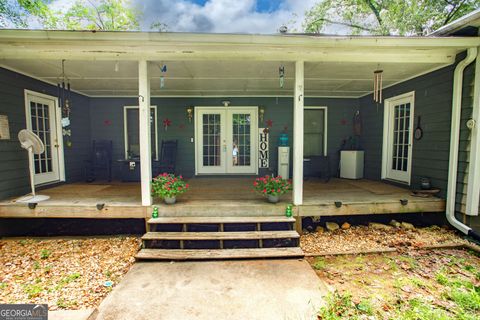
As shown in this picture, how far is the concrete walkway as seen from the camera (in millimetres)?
1884

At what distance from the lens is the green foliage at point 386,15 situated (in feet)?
26.2

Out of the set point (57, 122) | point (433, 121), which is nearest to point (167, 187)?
point (57, 122)

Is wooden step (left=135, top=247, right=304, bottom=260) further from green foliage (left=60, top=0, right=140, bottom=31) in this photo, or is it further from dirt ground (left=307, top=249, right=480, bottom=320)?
green foliage (left=60, top=0, right=140, bottom=31)

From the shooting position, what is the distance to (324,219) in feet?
13.5

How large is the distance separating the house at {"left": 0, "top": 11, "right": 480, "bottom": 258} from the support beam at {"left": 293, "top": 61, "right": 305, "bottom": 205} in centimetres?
2

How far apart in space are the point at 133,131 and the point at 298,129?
A: 4.74m

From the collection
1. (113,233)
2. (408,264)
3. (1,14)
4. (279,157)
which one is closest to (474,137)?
(408,264)

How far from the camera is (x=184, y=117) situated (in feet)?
19.9

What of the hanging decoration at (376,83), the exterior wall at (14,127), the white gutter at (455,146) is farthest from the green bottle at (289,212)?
the exterior wall at (14,127)

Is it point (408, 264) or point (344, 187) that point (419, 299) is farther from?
point (344, 187)

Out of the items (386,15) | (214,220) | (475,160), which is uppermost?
(386,15)

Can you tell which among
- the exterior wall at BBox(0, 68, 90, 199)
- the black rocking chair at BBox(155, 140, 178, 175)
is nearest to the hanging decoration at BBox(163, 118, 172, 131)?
the black rocking chair at BBox(155, 140, 178, 175)

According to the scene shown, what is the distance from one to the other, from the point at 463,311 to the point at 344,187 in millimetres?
2976

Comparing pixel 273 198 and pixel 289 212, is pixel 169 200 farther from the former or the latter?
pixel 289 212
